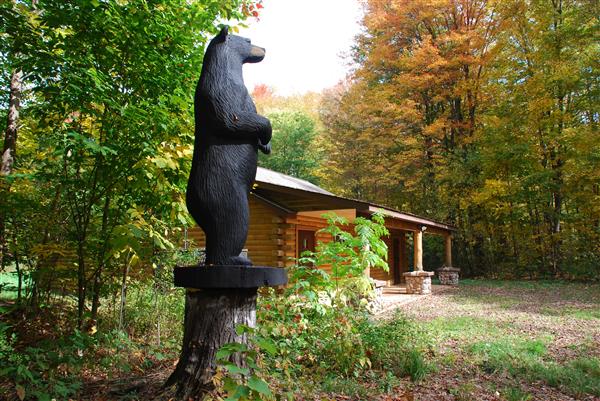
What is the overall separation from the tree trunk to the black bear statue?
30cm

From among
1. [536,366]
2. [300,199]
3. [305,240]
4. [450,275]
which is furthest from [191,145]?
[450,275]

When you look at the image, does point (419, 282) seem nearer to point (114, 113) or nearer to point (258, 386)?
point (114, 113)

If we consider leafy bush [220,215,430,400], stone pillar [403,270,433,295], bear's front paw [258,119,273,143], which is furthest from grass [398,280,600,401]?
bear's front paw [258,119,273,143]

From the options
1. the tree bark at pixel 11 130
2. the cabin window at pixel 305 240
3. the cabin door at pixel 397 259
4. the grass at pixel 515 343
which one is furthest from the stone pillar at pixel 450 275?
the tree bark at pixel 11 130

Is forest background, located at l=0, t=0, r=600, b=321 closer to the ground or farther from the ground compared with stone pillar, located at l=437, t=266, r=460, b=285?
farther from the ground

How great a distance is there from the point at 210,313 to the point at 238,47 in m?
2.33

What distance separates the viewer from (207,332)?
3381mm

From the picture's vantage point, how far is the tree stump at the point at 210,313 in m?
3.23

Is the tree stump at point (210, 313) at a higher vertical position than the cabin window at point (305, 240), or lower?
lower

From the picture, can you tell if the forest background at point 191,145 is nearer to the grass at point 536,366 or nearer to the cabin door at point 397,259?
the grass at point 536,366

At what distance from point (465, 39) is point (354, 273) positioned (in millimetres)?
18094

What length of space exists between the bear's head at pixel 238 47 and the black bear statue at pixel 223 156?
0.06m

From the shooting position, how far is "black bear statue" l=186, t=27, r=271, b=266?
3.46 metres

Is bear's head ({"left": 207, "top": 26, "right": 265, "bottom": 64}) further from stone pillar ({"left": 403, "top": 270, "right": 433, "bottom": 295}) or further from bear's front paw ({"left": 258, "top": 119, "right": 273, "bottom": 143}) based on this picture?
stone pillar ({"left": 403, "top": 270, "right": 433, "bottom": 295})
